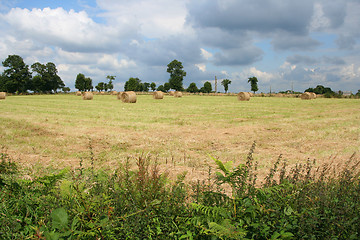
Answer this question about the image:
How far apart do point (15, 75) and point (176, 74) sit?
5707 centimetres

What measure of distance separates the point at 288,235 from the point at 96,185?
256cm

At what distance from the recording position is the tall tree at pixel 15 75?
3228 inches

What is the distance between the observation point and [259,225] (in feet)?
8.72

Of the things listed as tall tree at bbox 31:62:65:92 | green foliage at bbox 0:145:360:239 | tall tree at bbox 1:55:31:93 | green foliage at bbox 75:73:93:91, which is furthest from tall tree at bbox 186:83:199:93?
green foliage at bbox 0:145:360:239

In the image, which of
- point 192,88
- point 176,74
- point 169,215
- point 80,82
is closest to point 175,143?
point 169,215

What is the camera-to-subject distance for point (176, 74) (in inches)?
3888

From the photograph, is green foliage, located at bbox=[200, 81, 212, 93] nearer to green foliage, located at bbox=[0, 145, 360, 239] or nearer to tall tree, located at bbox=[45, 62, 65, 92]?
tall tree, located at bbox=[45, 62, 65, 92]

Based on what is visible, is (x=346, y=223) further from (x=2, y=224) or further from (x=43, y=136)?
(x=43, y=136)

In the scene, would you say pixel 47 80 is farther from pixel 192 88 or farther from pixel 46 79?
pixel 192 88

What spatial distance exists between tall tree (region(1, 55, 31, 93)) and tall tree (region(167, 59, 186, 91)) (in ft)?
172

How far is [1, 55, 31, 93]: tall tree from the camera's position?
269 ft

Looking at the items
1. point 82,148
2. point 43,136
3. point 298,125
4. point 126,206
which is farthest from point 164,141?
point 298,125

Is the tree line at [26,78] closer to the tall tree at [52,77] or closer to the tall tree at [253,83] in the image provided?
the tall tree at [52,77]

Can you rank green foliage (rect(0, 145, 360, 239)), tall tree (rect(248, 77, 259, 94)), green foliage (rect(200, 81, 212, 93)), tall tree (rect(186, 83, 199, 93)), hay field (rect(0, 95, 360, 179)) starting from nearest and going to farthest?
1. green foliage (rect(0, 145, 360, 239))
2. hay field (rect(0, 95, 360, 179))
3. tall tree (rect(248, 77, 259, 94))
4. tall tree (rect(186, 83, 199, 93))
5. green foliage (rect(200, 81, 212, 93))
